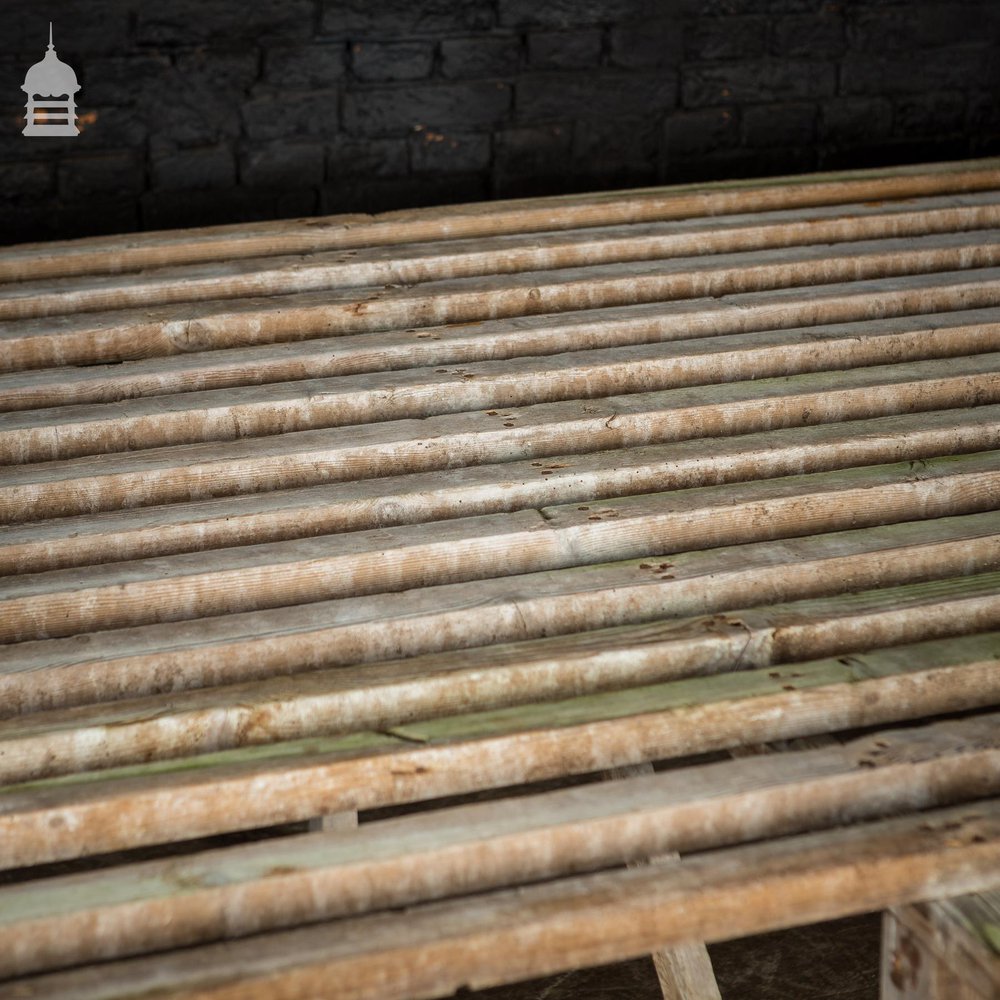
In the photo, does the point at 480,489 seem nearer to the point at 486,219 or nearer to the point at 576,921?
the point at 576,921

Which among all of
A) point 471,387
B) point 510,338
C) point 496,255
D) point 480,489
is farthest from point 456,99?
point 480,489

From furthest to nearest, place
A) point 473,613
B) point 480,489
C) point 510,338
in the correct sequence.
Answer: point 510,338 < point 480,489 < point 473,613

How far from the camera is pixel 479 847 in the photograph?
59.9 inches

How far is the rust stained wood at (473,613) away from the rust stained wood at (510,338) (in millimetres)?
820

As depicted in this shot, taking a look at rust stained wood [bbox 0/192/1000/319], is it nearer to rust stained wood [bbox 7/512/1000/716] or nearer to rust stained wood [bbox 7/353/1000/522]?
rust stained wood [bbox 7/353/1000/522]

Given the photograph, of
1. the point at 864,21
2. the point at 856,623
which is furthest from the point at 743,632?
the point at 864,21

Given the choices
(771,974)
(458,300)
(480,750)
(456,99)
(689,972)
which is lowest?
(771,974)

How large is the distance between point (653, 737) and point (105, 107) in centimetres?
287

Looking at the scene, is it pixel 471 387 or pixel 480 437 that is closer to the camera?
pixel 480 437

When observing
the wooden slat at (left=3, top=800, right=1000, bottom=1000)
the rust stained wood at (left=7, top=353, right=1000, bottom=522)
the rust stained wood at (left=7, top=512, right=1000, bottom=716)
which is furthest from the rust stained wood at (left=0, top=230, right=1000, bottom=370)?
the wooden slat at (left=3, top=800, right=1000, bottom=1000)

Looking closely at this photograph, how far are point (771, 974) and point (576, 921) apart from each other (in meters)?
1.47

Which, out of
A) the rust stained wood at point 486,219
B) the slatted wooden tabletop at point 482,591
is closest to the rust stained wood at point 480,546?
the slatted wooden tabletop at point 482,591

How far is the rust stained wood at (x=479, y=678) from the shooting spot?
1.72 meters

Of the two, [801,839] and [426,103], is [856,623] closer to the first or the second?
[801,839]
